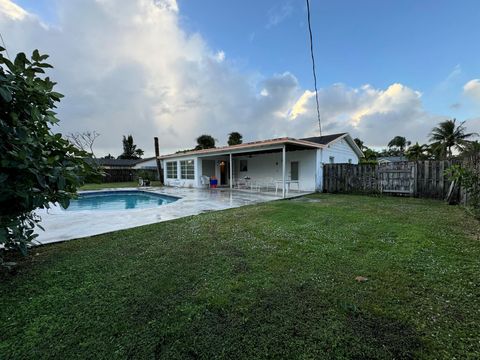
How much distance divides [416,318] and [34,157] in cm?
402

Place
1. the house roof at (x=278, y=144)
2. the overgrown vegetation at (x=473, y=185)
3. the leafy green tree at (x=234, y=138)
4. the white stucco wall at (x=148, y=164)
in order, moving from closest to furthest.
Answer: the overgrown vegetation at (x=473, y=185) < the house roof at (x=278, y=144) < the white stucco wall at (x=148, y=164) < the leafy green tree at (x=234, y=138)

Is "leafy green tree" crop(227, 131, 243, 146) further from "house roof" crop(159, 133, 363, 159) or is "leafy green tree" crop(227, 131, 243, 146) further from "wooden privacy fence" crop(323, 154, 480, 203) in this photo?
"wooden privacy fence" crop(323, 154, 480, 203)

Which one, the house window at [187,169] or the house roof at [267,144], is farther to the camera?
the house window at [187,169]

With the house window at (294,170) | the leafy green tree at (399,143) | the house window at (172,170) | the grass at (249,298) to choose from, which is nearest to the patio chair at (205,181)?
the house window at (172,170)

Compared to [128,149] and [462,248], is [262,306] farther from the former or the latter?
[128,149]

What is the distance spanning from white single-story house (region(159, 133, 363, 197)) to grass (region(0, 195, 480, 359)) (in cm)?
708

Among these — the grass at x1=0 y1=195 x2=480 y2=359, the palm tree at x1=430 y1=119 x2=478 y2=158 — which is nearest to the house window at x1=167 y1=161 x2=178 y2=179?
the grass at x1=0 y1=195 x2=480 y2=359

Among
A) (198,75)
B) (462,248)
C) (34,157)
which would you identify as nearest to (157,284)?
(34,157)

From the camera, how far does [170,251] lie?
3711 mm

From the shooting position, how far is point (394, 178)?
10.2 m

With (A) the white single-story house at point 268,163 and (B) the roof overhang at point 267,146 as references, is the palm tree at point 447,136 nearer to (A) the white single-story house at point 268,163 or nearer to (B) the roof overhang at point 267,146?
(A) the white single-story house at point 268,163

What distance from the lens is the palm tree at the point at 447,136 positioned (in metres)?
25.5

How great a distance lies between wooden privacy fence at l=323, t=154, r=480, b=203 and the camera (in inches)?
357

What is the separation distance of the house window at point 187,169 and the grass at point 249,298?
1249 centimetres
